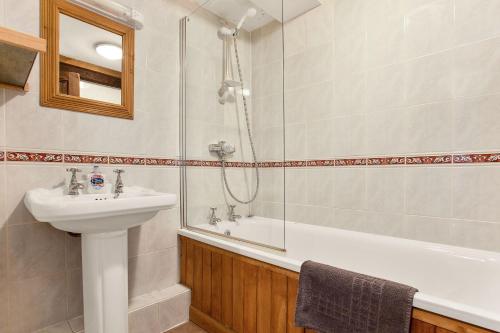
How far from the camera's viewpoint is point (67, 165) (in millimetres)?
1397

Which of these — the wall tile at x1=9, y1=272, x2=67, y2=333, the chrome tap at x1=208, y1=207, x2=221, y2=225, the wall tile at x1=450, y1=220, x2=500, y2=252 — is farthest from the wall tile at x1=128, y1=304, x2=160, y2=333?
the wall tile at x1=450, y1=220, x2=500, y2=252

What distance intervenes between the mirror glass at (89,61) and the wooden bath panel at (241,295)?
1076mm

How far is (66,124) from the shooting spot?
1.39m

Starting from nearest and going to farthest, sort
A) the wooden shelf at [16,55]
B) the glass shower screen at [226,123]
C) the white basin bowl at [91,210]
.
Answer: the wooden shelf at [16,55] < the white basin bowl at [91,210] < the glass shower screen at [226,123]

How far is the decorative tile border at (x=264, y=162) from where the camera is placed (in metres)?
1.30

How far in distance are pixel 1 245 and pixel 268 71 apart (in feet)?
5.54

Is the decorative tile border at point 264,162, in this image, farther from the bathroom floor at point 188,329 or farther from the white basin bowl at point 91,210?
the bathroom floor at point 188,329

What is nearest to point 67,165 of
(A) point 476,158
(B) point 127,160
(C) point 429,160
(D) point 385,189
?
(B) point 127,160

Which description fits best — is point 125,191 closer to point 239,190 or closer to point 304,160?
point 239,190

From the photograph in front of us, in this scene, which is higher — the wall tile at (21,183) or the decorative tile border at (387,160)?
the decorative tile border at (387,160)

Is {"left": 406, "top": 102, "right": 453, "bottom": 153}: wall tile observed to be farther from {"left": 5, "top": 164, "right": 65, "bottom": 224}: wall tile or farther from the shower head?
{"left": 5, "top": 164, "right": 65, "bottom": 224}: wall tile

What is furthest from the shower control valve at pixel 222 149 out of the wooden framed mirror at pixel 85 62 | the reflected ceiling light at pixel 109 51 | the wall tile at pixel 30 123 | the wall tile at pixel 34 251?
the wall tile at pixel 34 251

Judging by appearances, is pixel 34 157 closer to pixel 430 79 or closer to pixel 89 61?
pixel 89 61

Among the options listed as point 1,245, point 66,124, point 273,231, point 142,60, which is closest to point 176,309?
point 273,231
